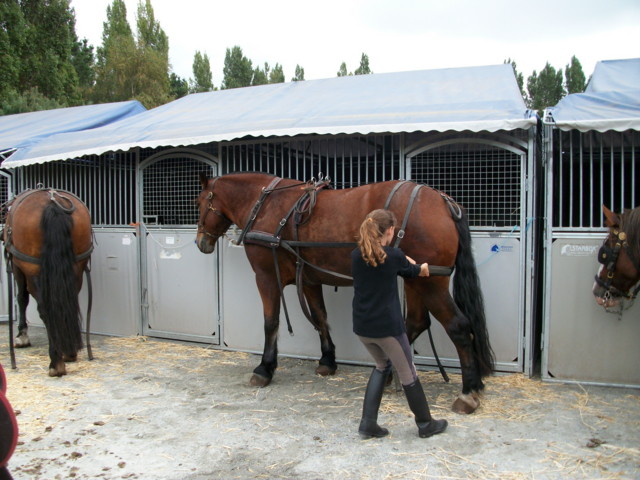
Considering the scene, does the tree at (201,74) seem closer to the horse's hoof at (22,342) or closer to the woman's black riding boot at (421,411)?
the horse's hoof at (22,342)

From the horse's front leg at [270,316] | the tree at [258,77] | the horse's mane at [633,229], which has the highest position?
the tree at [258,77]

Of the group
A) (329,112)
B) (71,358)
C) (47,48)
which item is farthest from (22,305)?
(47,48)

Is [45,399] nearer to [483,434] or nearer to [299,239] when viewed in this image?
[299,239]

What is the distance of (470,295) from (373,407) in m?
1.18

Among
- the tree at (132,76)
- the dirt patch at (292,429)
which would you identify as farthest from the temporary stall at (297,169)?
the tree at (132,76)

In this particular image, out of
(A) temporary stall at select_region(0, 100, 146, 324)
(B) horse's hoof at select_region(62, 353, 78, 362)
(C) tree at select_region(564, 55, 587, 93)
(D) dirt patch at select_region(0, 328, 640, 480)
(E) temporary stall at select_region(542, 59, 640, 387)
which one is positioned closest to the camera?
(D) dirt patch at select_region(0, 328, 640, 480)

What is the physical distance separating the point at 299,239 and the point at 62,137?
415cm

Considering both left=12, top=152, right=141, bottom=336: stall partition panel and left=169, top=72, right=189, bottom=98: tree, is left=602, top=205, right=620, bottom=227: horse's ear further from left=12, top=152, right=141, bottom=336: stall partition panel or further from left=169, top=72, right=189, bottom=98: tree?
left=169, top=72, right=189, bottom=98: tree

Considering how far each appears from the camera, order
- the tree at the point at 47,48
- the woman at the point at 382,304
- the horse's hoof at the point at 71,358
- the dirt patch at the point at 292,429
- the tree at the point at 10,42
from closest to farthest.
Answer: the dirt patch at the point at 292,429 < the woman at the point at 382,304 < the horse's hoof at the point at 71,358 < the tree at the point at 10,42 < the tree at the point at 47,48

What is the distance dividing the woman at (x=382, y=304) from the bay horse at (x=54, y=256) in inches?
118

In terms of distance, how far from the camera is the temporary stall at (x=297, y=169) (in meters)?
4.45

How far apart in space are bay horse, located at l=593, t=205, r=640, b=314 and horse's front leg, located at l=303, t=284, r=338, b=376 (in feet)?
7.68

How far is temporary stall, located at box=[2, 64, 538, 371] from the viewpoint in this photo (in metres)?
4.45

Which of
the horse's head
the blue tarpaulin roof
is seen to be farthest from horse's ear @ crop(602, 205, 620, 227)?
the blue tarpaulin roof
